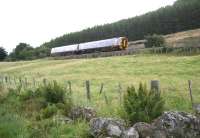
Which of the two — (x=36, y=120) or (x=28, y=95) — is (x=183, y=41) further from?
(x=36, y=120)

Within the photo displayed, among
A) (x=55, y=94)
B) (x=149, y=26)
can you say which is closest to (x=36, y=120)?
(x=55, y=94)

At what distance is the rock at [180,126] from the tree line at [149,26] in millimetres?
87399

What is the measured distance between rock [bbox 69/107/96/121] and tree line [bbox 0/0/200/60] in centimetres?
8491

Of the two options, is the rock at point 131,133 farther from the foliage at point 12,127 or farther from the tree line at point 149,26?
the tree line at point 149,26

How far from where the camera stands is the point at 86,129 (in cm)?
1074

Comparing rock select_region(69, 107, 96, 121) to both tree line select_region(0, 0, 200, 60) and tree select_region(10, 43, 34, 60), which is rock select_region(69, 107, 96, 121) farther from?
tree select_region(10, 43, 34, 60)

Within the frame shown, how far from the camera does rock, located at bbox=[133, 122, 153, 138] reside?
9469 millimetres

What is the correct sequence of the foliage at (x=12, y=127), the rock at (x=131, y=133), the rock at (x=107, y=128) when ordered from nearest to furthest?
1. the rock at (x=131, y=133)
2. the rock at (x=107, y=128)
3. the foliage at (x=12, y=127)

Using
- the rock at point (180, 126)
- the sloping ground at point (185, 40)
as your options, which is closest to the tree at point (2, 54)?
the sloping ground at point (185, 40)

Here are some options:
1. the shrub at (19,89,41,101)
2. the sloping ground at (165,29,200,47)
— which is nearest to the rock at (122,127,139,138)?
the shrub at (19,89,41,101)

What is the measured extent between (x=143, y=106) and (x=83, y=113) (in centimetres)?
254

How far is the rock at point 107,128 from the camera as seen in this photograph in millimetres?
9719

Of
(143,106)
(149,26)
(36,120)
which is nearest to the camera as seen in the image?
(143,106)

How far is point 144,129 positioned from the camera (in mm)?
9516
